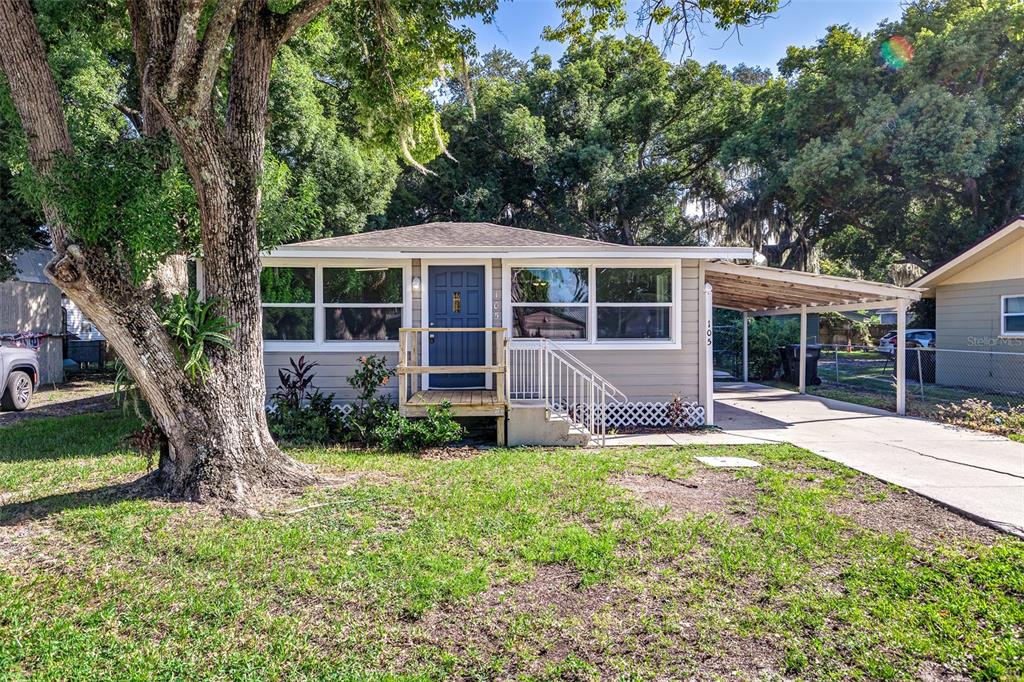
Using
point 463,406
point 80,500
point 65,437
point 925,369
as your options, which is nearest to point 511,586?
point 80,500

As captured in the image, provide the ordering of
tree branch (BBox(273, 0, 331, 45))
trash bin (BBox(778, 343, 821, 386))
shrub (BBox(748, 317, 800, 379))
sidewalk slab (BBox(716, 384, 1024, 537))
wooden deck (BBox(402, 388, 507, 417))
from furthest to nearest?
shrub (BBox(748, 317, 800, 379)), trash bin (BBox(778, 343, 821, 386)), wooden deck (BBox(402, 388, 507, 417)), tree branch (BBox(273, 0, 331, 45)), sidewalk slab (BBox(716, 384, 1024, 537))

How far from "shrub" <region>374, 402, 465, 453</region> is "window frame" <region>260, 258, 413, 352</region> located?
6.32ft

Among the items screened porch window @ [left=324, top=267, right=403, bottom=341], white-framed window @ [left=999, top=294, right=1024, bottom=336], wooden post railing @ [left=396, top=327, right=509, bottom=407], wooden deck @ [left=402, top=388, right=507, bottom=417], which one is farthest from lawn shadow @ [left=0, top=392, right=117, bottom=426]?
white-framed window @ [left=999, top=294, right=1024, bottom=336]

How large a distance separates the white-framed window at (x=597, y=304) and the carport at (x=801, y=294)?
638mm

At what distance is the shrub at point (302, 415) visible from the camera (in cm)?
728

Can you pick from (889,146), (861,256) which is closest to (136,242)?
(889,146)

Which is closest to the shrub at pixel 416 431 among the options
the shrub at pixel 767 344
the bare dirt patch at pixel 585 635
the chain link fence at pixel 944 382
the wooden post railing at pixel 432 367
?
the wooden post railing at pixel 432 367

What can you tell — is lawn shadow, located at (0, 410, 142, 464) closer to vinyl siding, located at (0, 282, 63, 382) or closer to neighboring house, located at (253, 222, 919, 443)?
neighboring house, located at (253, 222, 919, 443)

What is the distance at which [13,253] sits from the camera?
1348cm

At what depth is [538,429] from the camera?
739 cm

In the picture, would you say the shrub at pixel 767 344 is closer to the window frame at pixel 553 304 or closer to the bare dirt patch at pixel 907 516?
the window frame at pixel 553 304

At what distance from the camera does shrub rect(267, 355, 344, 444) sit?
7277 mm

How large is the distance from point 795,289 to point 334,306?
8.22 metres

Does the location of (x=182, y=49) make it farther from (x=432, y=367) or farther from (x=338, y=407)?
(x=338, y=407)
